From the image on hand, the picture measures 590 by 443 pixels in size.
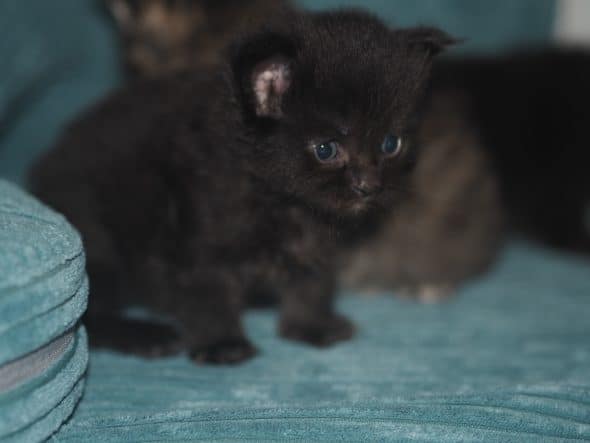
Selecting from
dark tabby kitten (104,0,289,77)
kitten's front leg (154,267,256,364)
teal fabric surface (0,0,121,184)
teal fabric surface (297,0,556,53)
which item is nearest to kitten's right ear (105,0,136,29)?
dark tabby kitten (104,0,289,77)

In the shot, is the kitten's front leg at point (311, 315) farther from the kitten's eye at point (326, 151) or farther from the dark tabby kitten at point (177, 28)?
the dark tabby kitten at point (177, 28)

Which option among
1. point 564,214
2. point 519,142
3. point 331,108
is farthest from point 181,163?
point 564,214

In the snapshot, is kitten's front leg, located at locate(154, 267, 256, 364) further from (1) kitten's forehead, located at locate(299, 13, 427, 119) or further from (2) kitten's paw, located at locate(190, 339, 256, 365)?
(1) kitten's forehead, located at locate(299, 13, 427, 119)

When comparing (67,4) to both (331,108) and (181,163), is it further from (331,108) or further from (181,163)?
(331,108)

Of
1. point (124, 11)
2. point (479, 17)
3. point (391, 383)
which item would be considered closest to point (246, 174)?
point (391, 383)

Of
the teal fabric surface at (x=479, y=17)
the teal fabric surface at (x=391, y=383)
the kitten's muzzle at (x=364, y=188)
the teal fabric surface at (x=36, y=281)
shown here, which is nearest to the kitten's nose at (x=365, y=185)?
the kitten's muzzle at (x=364, y=188)
